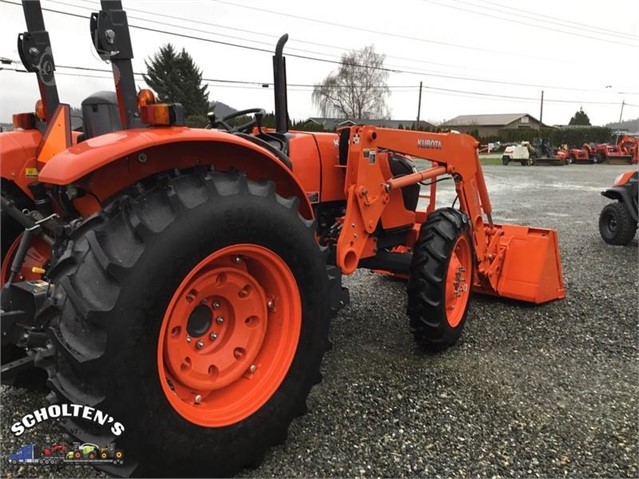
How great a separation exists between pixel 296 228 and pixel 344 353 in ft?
5.24

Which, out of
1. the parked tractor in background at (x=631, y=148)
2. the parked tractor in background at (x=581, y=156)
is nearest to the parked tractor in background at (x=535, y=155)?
the parked tractor in background at (x=581, y=156)

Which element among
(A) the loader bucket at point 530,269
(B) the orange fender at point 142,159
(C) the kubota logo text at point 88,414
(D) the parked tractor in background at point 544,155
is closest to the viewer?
(C) the kubota logo text at point 88,414

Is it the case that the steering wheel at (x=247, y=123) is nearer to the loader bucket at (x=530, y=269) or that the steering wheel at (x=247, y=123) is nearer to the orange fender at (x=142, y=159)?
the orange fender at (x=142, y=159)

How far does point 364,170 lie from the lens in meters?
3.26

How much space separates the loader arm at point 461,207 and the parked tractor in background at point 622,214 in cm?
346

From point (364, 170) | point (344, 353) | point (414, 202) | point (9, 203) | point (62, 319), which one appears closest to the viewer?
point (62, 319)

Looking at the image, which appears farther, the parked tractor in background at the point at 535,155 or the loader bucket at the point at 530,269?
the parked tractor in background at the point at 535,155

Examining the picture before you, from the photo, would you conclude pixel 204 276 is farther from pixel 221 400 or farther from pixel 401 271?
pixel 401 271

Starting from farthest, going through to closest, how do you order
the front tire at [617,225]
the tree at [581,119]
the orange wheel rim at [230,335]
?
the tree at [581,119], the front tire at [617,225], the orange wheel rim at [230,335]

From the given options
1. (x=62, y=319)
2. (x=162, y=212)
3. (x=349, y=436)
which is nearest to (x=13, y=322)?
(x=62, y=319)

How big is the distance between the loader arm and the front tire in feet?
11.3

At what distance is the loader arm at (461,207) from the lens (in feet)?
10.6

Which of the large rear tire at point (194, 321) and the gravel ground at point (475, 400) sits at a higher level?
the large rear tire at point (194, 321)

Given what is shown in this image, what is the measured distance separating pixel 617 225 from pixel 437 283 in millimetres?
5457
